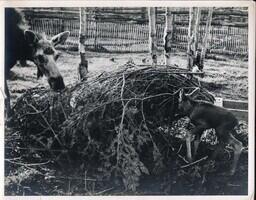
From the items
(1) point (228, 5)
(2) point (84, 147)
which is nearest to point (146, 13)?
(1) point (228, 5)

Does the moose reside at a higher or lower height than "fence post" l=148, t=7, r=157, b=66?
lower

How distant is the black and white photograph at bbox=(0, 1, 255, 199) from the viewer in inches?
103

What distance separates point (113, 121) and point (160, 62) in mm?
449

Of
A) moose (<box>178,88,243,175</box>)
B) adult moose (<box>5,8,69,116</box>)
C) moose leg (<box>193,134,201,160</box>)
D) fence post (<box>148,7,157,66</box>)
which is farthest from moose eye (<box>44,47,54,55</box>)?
moose leg (<box>193,134,201,160</box>)

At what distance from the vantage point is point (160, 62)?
2.69 metres

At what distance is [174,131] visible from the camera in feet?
8.73

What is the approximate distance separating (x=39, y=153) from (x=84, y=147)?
266mm

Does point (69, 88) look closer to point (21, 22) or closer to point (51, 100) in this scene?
point (51, 100)

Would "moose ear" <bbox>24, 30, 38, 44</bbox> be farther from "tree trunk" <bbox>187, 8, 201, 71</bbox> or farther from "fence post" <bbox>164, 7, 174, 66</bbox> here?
"tree trunk" <bbox>187, 8, 201, 71</bbox>

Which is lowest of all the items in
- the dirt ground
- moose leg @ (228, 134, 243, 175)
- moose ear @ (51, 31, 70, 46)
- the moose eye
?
moose leg @ (228, 134, 243, 175)

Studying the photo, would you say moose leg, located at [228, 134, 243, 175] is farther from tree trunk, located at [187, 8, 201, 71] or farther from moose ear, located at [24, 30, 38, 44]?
moose ear, located at [24, 30, 38, 44]

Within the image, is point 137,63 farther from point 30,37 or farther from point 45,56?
point 30,37

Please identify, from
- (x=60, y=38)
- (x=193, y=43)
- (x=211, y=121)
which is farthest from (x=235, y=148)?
(x=60, y=38)

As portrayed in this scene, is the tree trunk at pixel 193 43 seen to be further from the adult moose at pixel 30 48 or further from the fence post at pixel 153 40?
the adult moose at pixel 30 48
